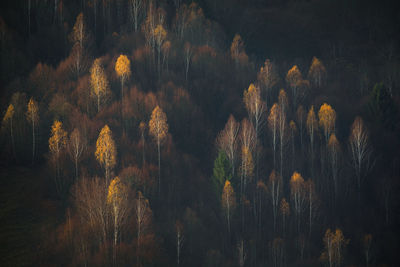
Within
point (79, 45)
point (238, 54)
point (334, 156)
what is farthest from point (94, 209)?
point (238, 54)

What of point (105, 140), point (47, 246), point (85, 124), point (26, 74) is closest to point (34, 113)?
point (85, 124)

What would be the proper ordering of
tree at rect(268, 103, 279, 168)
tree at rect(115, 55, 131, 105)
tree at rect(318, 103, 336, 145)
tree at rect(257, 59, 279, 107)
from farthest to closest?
tree at rect(257, 59, 279, 107), tree at rect(318, 103, 336, 145), tree at rect(268, 103, 279, 168), tree at rect(115, 55, 131, 105)

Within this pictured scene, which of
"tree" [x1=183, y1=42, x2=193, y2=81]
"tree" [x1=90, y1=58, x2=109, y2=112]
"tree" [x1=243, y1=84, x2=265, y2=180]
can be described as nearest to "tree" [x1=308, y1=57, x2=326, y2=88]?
"tree" [x1=243, y1=84, x2=265, y2=180]

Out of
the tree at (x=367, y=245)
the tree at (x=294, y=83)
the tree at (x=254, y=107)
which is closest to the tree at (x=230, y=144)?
the tree at (x=254, y=107)

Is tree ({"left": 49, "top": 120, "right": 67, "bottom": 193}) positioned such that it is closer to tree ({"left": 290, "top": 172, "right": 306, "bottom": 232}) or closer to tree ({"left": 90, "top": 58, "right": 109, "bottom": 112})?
tree ({"left": 90, "top": 58, "right": 109, "bottom": 112})

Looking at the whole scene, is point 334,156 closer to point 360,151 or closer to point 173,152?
point 360,151

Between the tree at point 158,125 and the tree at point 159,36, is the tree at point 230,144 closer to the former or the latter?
the tree at point 158,125
